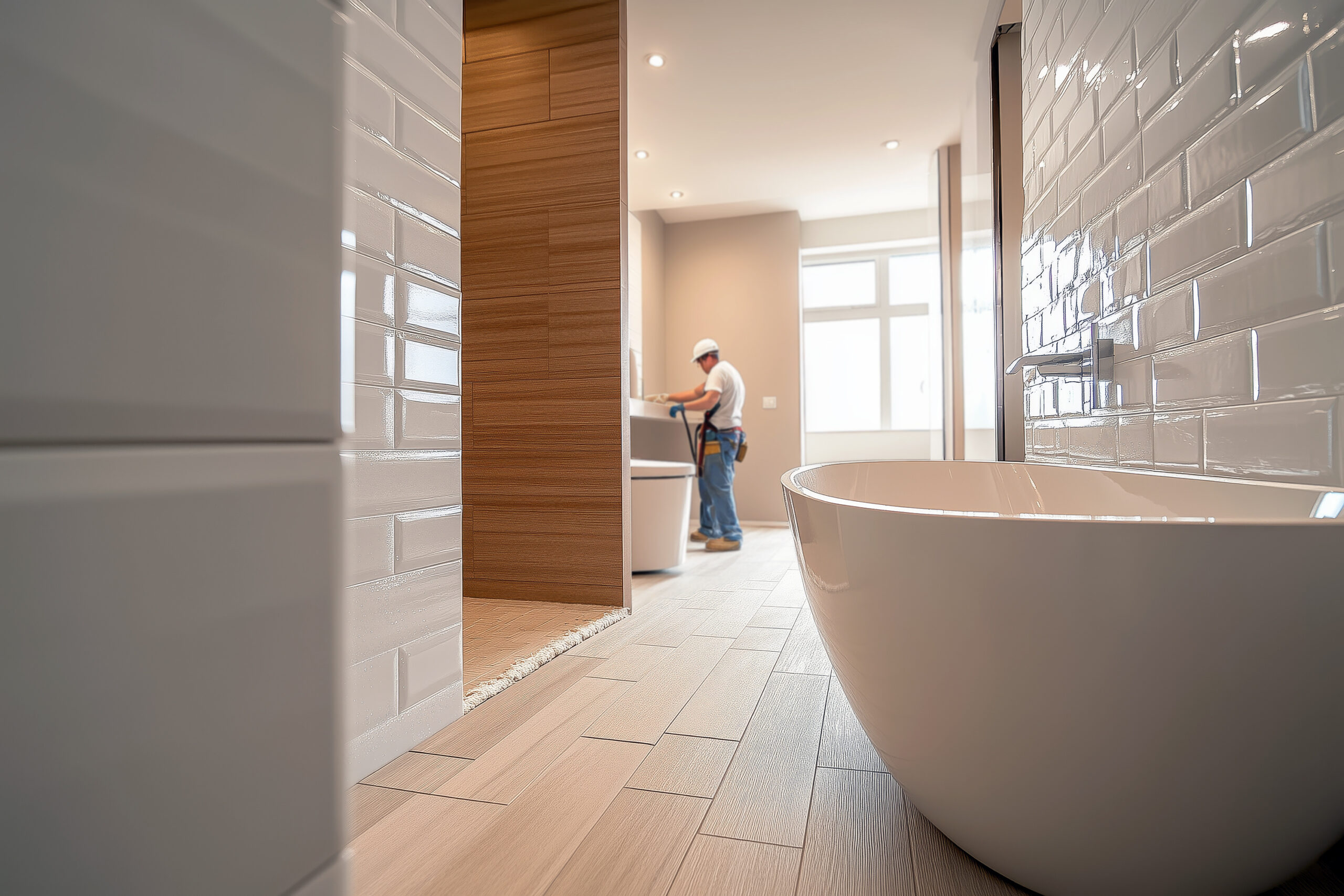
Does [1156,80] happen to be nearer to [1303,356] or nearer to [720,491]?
[1303,356]

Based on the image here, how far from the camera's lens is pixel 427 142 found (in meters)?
1.35

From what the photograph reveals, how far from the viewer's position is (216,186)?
189mm

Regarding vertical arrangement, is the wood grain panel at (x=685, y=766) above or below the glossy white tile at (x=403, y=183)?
below

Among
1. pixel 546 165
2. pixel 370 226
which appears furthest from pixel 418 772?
pixel 546 165

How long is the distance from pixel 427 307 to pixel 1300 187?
1328 mm

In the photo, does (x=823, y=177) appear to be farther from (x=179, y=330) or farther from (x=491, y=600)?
(x=179, y=330)

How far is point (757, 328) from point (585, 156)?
137 inches

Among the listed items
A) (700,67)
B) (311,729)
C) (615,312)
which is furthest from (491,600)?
(700,67)

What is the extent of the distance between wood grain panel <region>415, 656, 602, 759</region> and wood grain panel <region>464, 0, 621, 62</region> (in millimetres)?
2147

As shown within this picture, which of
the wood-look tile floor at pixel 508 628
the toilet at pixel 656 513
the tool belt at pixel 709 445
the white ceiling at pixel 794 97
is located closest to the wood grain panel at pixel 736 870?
the wood-look tile floor at pixel 508 628

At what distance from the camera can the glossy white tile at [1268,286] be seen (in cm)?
84

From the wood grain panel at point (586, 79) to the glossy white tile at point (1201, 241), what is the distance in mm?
1900

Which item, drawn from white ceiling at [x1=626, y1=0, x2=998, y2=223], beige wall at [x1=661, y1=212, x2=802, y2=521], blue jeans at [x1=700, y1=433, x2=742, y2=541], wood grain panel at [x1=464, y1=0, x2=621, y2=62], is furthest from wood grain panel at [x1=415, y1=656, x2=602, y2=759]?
beige wall at [x1=661, y1=212, x2=802, y2=521]

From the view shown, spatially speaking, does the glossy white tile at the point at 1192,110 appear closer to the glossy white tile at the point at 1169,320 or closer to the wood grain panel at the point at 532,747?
the glossy white tile at the point at 1169,320
